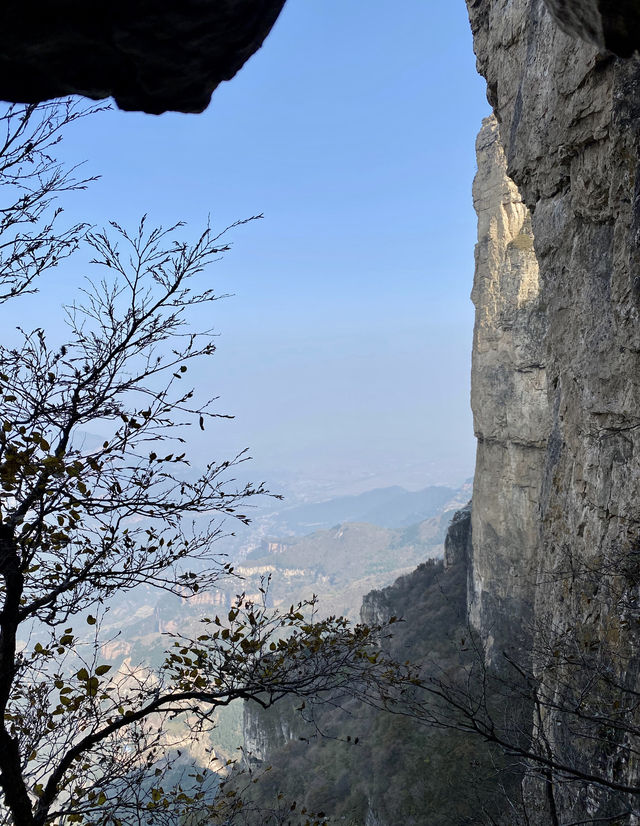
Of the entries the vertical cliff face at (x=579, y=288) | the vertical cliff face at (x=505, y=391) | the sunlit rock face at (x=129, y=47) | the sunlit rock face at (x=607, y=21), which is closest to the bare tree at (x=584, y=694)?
the vertical cliff face at (x=579, y=288)

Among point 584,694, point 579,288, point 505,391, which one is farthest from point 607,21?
point 505,391

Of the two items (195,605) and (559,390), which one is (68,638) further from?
(195,605)

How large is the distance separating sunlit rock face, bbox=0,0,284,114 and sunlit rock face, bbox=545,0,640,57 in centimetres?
166

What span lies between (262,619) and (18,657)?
198 centimetres

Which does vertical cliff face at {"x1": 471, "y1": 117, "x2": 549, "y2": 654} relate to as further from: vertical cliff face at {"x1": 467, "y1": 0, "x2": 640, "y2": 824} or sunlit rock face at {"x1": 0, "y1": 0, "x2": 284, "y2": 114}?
sunlit rock face at {"x1": 0, "y1": 0, "x2": 284, "y2": 114}

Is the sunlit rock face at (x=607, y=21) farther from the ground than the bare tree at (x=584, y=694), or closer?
farther from the ground

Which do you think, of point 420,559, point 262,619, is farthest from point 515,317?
point 420,559

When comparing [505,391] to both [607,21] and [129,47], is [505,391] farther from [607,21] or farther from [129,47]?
[129,47]

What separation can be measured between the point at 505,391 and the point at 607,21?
28519 millimetres

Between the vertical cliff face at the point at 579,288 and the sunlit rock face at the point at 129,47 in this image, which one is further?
the vertical cliff face at the point at 579,288

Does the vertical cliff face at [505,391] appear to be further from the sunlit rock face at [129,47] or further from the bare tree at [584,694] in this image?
the sunlit rock face at [129,47]

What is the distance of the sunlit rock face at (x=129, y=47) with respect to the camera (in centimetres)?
301

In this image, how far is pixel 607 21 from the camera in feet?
8.51

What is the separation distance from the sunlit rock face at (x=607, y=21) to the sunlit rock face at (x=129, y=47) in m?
1.66
